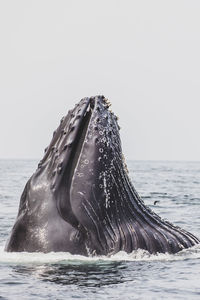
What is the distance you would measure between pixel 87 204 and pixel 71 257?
25.4 inches

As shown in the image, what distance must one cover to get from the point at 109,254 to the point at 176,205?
12444mm

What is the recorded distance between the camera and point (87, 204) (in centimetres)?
1000

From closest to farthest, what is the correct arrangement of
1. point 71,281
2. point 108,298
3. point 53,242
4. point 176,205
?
point 108,298
point 71,281
point 53,242
point 176,205

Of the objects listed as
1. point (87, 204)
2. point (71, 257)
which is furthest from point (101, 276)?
point (87, 204)

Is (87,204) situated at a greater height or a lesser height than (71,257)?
greater

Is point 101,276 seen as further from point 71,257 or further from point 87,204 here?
point 87,204

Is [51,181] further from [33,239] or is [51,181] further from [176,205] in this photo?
[176,205]

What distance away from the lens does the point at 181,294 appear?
8.87m

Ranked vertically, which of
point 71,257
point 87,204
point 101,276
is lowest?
point 101,276

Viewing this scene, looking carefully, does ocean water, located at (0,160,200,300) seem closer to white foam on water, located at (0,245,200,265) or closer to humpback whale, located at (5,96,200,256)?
white foam on water, located at (0,245,200,265)

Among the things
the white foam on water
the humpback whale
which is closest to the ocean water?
the white foam on water

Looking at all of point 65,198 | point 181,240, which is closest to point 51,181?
point 65,198

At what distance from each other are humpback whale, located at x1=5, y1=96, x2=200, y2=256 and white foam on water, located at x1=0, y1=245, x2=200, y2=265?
0.20 ft

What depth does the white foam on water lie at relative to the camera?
992 cm
